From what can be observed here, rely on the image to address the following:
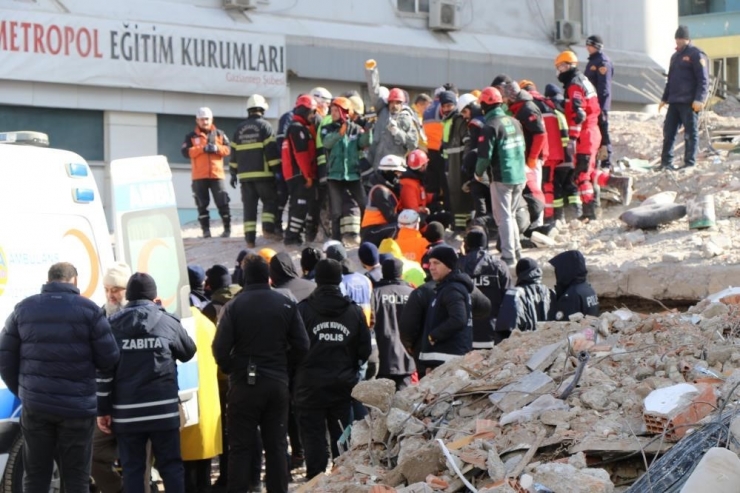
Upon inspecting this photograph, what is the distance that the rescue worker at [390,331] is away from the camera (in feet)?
33.6

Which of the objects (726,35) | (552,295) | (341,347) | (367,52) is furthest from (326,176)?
(726,35)

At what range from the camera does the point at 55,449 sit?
313 inches

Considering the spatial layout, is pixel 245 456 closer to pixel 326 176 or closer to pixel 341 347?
pixel 341 347

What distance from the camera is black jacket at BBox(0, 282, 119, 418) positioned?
306 inches

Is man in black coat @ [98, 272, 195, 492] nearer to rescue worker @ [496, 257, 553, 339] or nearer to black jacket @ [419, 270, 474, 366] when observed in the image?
black jacket @ [419, 270, 474, 366]

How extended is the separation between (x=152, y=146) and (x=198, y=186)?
5171 mm

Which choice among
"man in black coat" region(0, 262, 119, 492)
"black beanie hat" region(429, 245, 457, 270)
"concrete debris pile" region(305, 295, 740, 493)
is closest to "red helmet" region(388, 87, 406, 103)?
"black beanie hat" region(429, 245, 457, 270)

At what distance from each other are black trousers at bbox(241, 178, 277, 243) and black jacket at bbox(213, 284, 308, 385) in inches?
293

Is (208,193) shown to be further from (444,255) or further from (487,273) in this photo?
(444,255)

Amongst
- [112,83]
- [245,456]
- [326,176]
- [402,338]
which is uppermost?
[112,83]

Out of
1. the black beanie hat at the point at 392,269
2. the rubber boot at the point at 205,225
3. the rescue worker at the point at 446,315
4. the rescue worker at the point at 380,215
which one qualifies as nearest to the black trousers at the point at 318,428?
the rescue worker at the point at 446,315

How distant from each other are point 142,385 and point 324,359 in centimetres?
160

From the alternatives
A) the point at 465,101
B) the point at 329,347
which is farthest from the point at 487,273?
the point at 465,101

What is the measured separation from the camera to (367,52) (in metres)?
24.2
